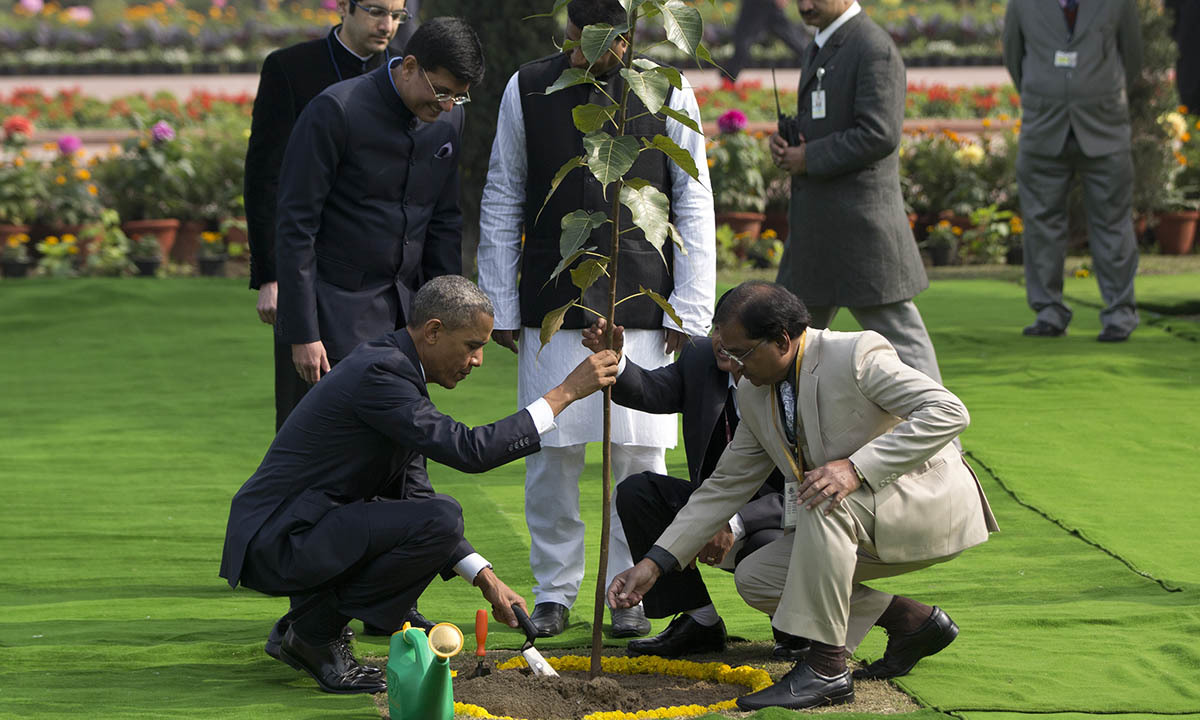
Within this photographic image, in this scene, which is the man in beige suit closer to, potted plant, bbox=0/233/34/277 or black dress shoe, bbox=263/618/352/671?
black dress shoe, bbox=263/618/352/671

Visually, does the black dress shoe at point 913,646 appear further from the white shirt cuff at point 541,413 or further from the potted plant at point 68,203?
the potted plant at point 68,203

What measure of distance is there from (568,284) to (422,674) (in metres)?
1.33

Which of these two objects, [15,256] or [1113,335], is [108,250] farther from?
[1113,335]

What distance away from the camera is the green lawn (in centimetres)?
375

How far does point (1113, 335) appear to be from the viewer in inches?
323

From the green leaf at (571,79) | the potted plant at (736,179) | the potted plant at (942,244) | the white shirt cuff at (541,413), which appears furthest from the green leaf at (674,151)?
the potted plant at (942,244)

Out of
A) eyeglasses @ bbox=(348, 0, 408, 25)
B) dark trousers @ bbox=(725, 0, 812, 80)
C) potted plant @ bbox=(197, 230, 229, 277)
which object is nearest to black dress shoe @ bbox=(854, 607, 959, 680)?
A: eyeglasses @ bbox=(348, 0, 408, 25)

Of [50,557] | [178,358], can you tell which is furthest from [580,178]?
[178,358]

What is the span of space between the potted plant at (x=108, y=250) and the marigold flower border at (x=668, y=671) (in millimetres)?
7493

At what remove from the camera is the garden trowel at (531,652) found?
143 inches

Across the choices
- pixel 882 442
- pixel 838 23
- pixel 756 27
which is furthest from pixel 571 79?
pixel 756 27

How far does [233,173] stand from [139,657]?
25.7 feet

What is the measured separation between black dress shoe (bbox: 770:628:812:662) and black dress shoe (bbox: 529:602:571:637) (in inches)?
24.6

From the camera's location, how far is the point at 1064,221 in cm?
850
